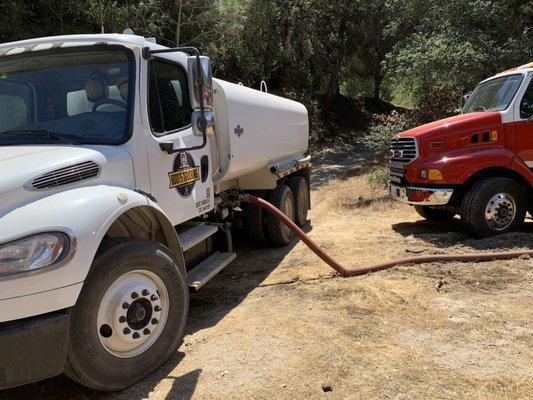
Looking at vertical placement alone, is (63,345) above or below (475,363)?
above

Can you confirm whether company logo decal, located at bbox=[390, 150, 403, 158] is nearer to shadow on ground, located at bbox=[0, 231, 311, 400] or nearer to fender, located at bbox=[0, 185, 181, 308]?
shadow on ground, located at bbox=[0, 231, 311, 400]

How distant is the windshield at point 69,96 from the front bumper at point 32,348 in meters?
1.46

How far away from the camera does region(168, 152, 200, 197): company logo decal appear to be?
4371 mm

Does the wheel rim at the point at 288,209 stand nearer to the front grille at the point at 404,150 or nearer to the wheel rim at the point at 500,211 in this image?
the front grille at the point at 404,150

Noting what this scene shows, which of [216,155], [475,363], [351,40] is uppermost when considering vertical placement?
[351,40]

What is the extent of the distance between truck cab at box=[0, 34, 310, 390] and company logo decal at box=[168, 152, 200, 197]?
2cm

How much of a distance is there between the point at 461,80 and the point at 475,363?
37.3ft

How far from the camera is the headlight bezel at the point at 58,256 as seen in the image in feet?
8.84

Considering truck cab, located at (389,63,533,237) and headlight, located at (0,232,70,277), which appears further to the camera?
truck cab, located at (389,63,533,237)

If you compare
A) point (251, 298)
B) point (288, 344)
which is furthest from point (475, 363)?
point (251, 298)

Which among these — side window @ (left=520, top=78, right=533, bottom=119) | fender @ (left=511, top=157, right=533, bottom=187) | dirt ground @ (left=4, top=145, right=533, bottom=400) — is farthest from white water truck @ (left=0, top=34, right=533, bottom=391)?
side window @ (left=520, top=78, right=533, bottom=119)

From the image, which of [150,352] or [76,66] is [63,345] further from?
[76,66]

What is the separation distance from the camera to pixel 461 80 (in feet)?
44.0

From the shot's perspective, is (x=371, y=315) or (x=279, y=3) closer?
(x=371, y=315)
